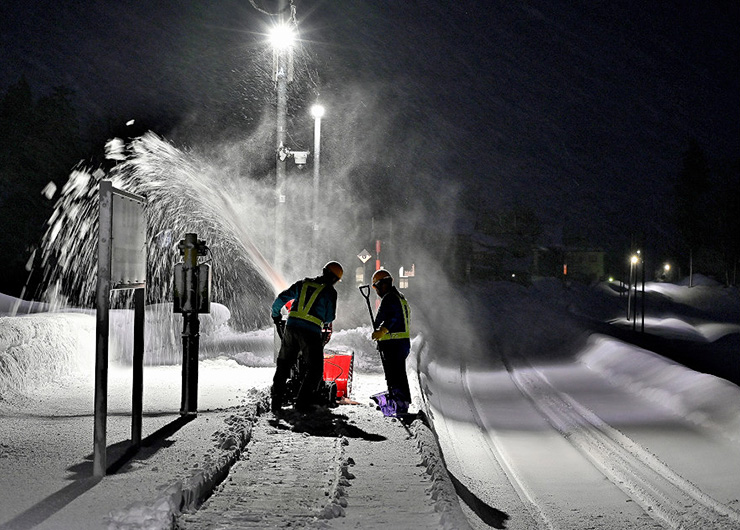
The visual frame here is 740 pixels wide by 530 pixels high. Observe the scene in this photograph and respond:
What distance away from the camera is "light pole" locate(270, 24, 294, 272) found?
14461 mm

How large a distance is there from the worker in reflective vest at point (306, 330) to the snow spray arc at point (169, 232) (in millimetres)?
1767

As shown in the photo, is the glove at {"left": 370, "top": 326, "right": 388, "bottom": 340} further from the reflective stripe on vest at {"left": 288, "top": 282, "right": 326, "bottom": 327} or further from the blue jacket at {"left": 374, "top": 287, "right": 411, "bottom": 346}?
the reflective stripe on vest at {"left": 288, "top": 282, "right": 326, "bottom": 327}

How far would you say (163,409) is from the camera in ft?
32.3

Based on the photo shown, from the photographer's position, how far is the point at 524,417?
43.1 feet

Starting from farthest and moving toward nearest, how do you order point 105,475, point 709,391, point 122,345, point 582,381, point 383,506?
point 582,381 → point 122,345 → point 709,391 → point 105,475 → point 383,506

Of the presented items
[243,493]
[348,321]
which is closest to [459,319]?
[348,321]

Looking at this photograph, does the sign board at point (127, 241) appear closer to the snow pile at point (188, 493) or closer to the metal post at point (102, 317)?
the metal post at point (102, 317)

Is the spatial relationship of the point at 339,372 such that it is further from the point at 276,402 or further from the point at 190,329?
the point at 190,329

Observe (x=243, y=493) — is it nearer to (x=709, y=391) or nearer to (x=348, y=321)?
(x=709, y=391)

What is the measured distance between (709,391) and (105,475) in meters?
10.4

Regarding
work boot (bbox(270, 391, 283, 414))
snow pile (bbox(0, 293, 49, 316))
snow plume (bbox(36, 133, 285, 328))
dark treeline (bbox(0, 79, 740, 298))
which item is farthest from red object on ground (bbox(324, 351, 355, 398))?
dark treeline (bbox(0, 79, 740, 298))

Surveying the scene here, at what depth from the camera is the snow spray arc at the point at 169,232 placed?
16.1 m

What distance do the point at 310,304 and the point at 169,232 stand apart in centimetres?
1615

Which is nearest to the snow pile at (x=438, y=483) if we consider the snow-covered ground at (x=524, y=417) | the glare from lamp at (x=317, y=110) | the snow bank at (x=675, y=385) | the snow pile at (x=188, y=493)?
the snow-covered ground at (x=524, y=417)
